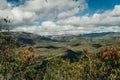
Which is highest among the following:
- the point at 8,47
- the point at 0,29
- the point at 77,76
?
the point at 0,29

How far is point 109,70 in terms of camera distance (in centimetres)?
10875

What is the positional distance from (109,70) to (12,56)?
42.7 metres

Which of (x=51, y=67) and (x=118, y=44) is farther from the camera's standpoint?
(x=51, y=67)

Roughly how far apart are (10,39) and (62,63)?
10130 centimetres

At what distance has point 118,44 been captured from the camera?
103 metres

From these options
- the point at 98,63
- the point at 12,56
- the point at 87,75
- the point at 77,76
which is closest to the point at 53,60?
the point at 77,76

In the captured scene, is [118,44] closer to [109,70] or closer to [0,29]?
[109,70]

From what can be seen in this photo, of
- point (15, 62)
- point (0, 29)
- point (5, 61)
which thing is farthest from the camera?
point (15, 62)

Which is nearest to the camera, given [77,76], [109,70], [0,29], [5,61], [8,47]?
[0,29]

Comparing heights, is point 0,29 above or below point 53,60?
above

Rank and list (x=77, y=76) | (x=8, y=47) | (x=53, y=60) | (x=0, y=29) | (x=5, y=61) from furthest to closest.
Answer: (x=53, y=60) < (x=77, y=76) < (x=5, y=61) < (x=8, y=47) < (x=0, y=29)

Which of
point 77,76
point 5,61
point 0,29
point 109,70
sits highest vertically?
point 0,29

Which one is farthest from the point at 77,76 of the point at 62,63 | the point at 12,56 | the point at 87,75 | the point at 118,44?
the point at 12,56

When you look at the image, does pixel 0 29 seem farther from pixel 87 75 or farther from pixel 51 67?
pixel 51 67
